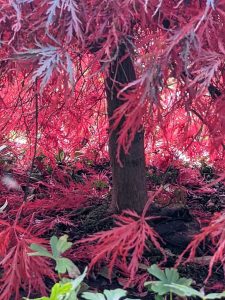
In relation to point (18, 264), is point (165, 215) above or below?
above

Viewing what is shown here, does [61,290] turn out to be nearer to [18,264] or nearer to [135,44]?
[18,264]

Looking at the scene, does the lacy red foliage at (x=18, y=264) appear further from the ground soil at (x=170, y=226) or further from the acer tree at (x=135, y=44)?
the acer tree at (x=135, y=44)

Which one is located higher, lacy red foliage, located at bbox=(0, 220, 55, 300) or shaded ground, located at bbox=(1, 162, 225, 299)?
shaded ground, located at bbox=(1, 162, 225, 299)

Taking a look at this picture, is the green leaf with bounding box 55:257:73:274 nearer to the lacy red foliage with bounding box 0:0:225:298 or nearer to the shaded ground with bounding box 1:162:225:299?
the lacy red foliage with bounding box 0:0:225:298

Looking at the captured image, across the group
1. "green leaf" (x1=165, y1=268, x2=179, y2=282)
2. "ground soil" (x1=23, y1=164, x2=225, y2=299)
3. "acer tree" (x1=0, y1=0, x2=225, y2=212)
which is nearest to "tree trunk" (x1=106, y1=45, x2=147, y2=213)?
"ground soil" (x1=23, y1=164, x2=225, y2=299)

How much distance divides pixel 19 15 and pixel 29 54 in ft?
0.24

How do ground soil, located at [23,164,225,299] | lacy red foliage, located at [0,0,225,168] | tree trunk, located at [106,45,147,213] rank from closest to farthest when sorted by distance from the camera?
lacy red foliage, located at [0,0,225,168] < ground soil, located at [23,164,225,299] < tree trunk, located at [106,45,147,213]

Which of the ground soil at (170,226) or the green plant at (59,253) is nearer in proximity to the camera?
the green plant at (59,253)

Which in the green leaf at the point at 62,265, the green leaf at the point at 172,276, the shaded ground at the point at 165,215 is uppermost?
the shaded ground at the point at 165,215

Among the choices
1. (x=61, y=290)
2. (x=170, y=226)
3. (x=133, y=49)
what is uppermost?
(x=133, y=49)

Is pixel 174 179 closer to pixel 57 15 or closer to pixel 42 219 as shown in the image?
pixel 42 219

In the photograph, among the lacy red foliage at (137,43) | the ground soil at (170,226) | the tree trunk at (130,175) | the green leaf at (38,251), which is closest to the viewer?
the lacy red foliage at (137,43)

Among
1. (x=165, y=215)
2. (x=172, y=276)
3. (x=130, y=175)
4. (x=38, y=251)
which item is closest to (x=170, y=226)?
(x=165, y=215)

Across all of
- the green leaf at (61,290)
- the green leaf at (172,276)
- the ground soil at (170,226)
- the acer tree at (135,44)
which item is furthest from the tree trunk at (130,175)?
the green leaf at (61,290)
